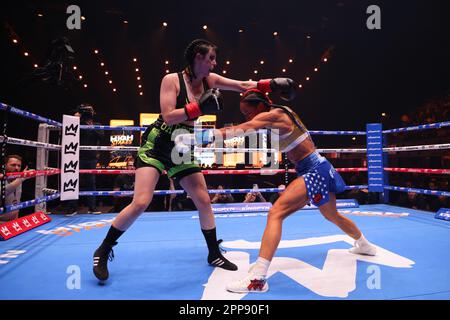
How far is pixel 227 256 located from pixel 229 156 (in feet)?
31.3

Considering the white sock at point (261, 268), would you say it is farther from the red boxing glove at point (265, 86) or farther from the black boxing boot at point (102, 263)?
the red boxing glove at point (265, 86)

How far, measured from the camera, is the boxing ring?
1501 millimetres

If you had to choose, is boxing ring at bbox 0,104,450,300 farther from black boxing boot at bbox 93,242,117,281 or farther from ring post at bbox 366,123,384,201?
ring post at bbox 366,123,384,201

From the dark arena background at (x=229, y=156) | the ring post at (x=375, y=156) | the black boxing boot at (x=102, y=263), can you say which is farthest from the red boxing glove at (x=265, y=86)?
the ring post at (x=375, y=156)

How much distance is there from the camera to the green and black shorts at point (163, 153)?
1887mm

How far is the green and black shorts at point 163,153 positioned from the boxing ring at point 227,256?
0.66m

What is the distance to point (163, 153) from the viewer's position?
6.27 feet

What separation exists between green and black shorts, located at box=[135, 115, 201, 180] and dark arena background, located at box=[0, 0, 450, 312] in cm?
5

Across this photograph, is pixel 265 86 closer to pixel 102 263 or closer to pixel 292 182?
pixel 292 182

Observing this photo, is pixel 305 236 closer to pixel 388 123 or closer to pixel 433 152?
pixel 433 152

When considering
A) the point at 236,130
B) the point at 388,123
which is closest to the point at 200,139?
the point at 236,130

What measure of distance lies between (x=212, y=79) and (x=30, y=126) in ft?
33.7

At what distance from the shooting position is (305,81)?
37.9ft
